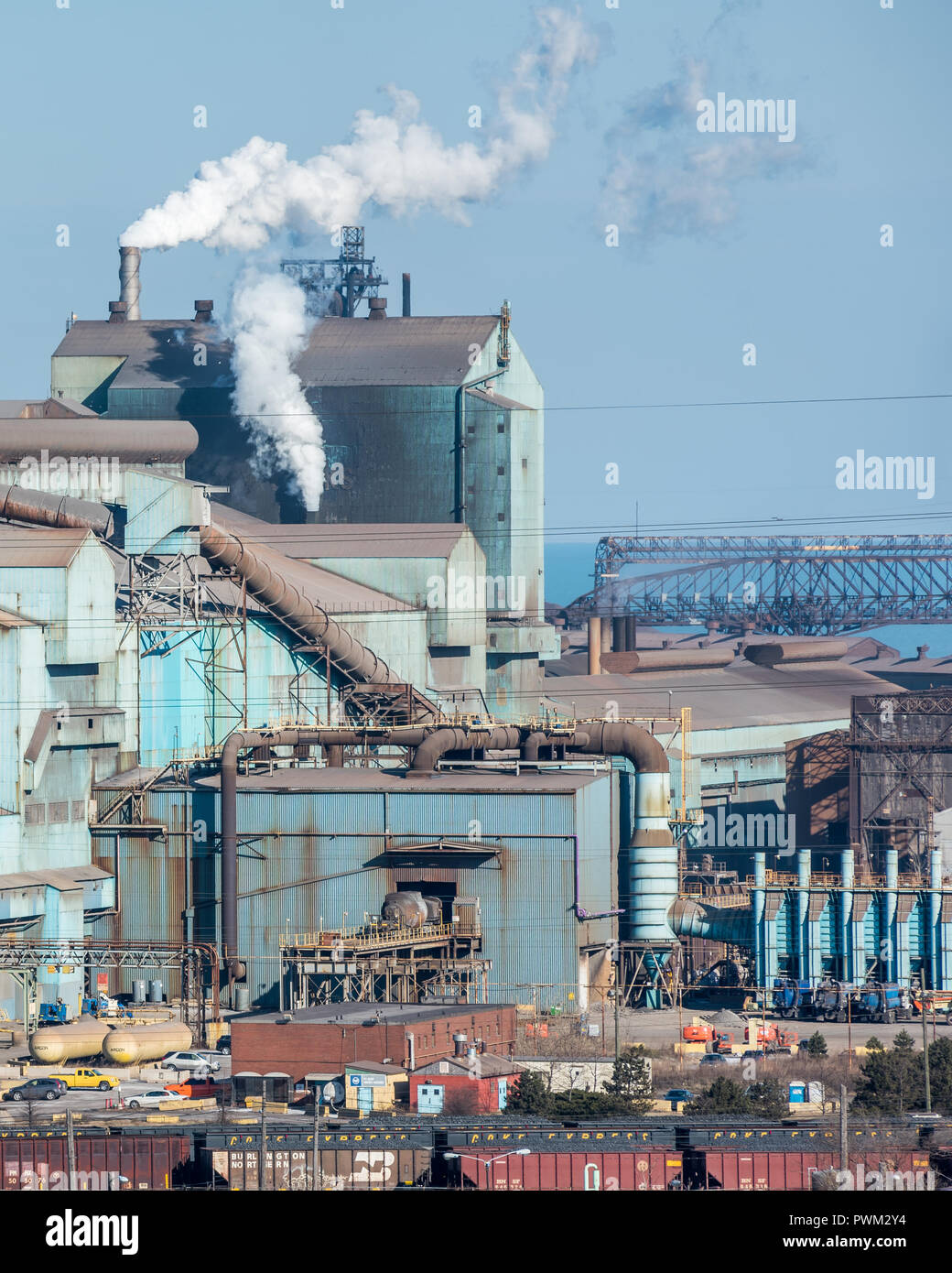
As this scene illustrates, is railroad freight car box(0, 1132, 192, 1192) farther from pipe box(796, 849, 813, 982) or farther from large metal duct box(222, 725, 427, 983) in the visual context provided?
pipe box(796, 849, 813, 982)

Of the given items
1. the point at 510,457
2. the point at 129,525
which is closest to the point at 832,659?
the point at 510,457

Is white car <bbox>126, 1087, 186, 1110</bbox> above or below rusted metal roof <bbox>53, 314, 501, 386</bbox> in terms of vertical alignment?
below

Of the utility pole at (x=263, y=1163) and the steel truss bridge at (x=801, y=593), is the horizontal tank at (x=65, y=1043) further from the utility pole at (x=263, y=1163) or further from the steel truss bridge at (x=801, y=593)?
the steel truss bridge at (x=801, y=593)

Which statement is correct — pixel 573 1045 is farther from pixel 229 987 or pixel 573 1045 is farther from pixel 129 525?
pixel 129 525

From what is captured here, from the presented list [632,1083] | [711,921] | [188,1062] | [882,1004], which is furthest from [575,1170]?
[711,921]

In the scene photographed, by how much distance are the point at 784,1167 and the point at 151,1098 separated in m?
12.6

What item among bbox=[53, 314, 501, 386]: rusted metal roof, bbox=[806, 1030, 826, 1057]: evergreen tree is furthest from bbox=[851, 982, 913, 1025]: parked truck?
bbox=[53, 314, 501, 386]: rusted metal roof

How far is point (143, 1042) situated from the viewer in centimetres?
4925

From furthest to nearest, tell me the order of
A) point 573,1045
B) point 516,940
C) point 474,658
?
point 474,658
point 516,940
point 573,1045

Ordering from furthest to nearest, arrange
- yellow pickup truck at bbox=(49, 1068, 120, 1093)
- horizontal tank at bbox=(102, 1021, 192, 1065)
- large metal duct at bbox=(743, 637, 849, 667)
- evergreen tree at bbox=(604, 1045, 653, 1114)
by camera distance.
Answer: large metal duct at bbox=(743, 637, 849, 667) < horizontal tank at bbox=(102, 1021, 192, 1065) < yellow pickup truck at bbox=(49, 1068, 120, 1093) < evergreen tree at bbox=(604, 1045, 653, 1114)

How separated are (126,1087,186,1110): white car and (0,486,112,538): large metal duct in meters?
18.8

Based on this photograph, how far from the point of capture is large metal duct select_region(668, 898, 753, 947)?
55.0 metres

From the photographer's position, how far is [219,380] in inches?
3086
